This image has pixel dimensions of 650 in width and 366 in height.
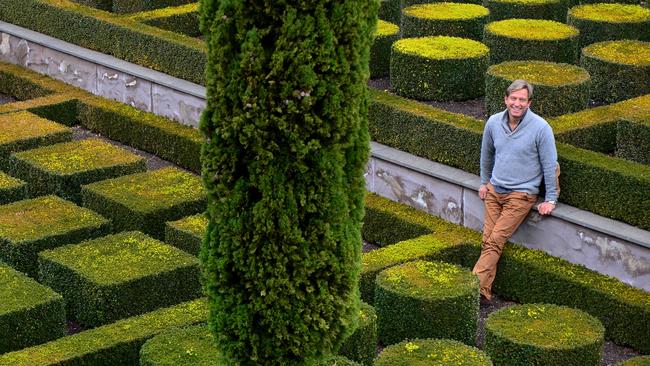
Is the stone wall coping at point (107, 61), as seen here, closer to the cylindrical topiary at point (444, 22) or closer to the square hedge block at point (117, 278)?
the cylindrical topiary at point (444, 22)

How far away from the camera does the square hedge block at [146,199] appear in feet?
38.9

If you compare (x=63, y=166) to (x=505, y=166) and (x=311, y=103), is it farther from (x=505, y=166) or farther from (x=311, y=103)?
(x=311, y=103)

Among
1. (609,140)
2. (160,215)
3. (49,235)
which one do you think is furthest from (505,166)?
(49,235)

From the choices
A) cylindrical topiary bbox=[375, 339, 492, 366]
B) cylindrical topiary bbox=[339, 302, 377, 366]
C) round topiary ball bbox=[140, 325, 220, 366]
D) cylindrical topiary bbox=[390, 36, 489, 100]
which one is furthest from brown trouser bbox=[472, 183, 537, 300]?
cylindrical topiary bbox=[390, 36, 489, 100]

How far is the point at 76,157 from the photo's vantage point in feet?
43.0

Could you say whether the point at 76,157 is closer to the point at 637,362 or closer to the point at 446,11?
the point at 446,11

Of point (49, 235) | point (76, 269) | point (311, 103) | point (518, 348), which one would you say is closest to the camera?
point (311, 103)

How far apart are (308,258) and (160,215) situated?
500 centimetres

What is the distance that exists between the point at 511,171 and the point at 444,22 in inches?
197

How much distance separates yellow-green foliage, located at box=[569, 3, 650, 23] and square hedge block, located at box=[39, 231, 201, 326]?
716cm

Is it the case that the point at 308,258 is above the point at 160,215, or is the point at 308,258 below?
above

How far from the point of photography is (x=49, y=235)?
11.1m

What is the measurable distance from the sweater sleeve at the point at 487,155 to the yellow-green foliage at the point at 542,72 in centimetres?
198

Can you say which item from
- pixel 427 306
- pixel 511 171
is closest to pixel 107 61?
pixel 511 171
